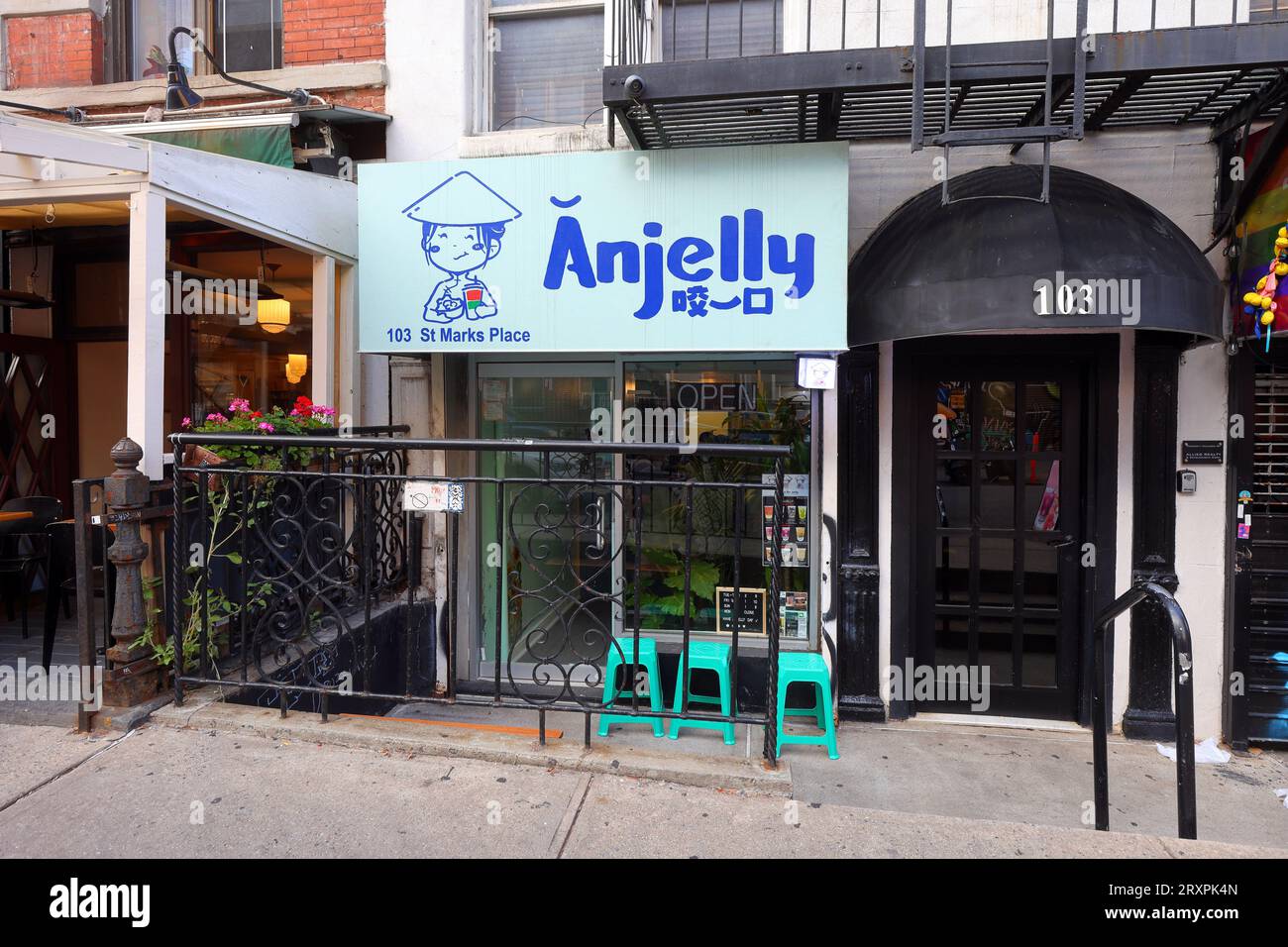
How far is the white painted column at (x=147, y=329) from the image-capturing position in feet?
12.1

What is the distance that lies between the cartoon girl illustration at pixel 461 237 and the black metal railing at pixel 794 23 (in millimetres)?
1191

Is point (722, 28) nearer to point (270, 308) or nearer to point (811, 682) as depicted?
point (270, 308)

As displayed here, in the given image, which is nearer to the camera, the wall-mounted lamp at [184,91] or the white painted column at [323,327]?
the white painted column at [323,327]

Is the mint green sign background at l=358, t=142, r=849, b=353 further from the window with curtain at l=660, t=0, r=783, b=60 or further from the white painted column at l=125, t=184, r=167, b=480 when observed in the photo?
the window with curtain at l=660, t=0, r=783, b=60

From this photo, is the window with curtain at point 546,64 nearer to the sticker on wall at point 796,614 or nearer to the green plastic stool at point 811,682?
the sticker on wall at point 796,614

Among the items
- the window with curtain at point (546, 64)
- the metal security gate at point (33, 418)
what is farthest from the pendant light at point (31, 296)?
the window with curtain at point (546, 64)

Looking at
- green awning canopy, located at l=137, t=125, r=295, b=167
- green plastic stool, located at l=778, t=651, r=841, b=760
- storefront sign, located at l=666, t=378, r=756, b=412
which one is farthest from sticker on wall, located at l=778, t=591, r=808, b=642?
green awning canopy, located at l=137, t=125, r=295, b=167

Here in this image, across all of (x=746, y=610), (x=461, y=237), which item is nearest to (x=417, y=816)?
(x=746, y=610)

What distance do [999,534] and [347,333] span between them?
4.85 m

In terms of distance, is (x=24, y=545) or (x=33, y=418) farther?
(x=33, y=418)

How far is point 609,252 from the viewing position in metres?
4.54

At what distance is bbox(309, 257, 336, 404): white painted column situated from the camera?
5.17 m

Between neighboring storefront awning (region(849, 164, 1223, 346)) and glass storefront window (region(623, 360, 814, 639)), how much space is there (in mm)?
1007
